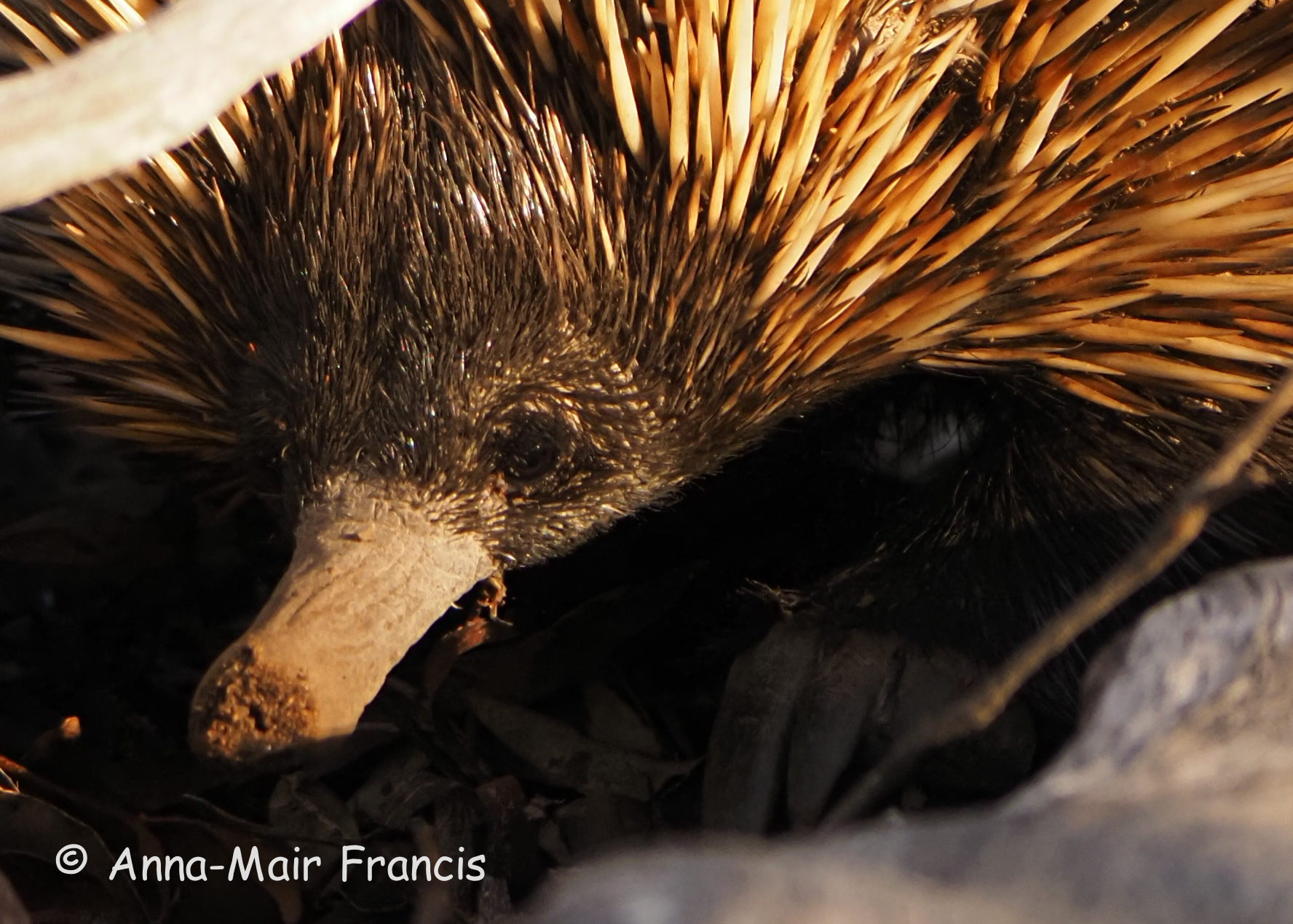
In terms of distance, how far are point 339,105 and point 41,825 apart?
2.73 feet

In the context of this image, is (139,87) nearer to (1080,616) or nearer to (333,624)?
(333,624)

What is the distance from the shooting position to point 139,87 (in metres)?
0.95

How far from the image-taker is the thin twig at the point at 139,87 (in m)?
0.93

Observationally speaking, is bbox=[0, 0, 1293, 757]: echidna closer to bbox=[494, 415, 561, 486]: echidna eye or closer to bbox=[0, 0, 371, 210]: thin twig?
bbox=[494, 415, 561, 486]: echidna eye

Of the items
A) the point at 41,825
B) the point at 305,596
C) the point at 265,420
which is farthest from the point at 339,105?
the point at 41,825

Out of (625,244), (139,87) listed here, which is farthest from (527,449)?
(139,87)

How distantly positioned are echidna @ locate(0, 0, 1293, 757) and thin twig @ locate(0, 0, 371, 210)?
36 centimetres

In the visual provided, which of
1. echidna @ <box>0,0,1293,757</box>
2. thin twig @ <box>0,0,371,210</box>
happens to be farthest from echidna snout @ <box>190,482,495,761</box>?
thin twig @ <box>0,0,371,210</box>

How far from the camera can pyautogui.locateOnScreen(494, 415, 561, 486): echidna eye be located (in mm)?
1441

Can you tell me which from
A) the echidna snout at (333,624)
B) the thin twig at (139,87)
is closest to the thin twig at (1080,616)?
the echidna snout at (333,624)

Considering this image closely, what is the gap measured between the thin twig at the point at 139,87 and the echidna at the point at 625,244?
0.36m

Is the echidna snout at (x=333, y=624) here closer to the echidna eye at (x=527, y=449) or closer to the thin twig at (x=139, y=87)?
the echidna eye at (x=527, y=449)

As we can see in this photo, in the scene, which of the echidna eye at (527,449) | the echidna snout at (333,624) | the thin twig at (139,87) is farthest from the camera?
the echidna eye at (527,449)

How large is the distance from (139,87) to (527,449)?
1.96ft
